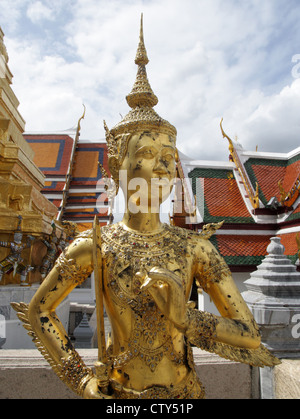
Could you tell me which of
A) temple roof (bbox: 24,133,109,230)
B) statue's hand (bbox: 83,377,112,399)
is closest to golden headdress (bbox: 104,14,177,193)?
statue's hand (bbox: 83,377,112,399)

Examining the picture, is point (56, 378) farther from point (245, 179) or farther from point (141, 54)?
point (245, 179)

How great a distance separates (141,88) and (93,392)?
2.08 m

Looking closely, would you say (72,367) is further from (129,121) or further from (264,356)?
(129,121)

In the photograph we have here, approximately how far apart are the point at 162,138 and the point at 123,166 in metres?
0.34

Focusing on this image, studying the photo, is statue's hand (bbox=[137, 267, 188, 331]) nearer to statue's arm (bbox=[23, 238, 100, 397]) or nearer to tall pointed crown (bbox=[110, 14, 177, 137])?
statue's arm (bbox=[23, 238, 100, 397])

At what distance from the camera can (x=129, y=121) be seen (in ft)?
6.94

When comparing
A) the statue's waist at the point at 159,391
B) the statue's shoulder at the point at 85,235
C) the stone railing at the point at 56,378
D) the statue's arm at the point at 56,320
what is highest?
the statue's shoulder at the point at 85,235

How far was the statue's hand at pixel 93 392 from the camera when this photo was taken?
5.55ft

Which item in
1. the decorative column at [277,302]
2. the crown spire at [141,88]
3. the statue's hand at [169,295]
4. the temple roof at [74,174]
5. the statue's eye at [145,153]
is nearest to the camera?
the statue's hand at [169,295]

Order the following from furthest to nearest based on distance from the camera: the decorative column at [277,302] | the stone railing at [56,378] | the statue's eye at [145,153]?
the decorative column at [277,302], the stone railing at [56,378], the statue's eye at [145,153]

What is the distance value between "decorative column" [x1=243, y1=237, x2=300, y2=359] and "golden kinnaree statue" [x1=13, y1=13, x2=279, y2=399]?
4.74ft

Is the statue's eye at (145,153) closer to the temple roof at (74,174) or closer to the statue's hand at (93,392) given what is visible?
the statue's hand at (93,392)

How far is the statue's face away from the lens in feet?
6.66

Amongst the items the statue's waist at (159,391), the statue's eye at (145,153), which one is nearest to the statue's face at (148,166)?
the statue's eye at (145,153)
